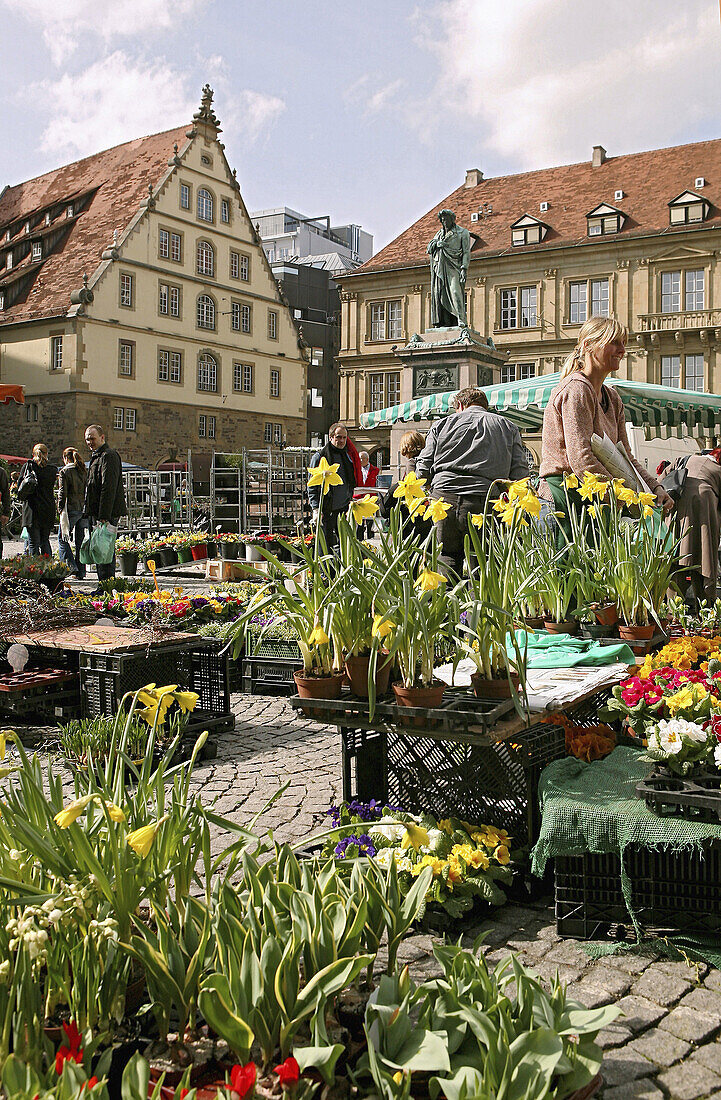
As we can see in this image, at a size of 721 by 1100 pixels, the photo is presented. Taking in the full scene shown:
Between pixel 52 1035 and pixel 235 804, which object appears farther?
pixel 235 804

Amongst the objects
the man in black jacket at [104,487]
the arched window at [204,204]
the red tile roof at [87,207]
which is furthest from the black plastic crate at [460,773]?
the arched window at [204,204]

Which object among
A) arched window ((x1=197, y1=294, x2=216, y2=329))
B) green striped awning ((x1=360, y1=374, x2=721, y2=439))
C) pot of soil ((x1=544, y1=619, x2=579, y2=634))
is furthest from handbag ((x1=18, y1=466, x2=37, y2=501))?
arched window ((x1=197, y1=294, x2=216, y2=329))

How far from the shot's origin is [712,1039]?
2477 mm

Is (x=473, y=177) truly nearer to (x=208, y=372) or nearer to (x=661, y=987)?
(x=208, y=372)

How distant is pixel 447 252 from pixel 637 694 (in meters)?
14.5

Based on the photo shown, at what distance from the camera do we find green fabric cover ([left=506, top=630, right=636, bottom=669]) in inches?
156

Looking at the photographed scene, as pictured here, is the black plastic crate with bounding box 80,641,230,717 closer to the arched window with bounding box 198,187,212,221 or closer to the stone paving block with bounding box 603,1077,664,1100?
the stone paving block with bounding box 603,1077,664,1100

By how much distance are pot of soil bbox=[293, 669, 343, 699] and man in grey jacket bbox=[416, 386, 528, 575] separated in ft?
11.0

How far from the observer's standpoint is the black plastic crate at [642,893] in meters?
2.94

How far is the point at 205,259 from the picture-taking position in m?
41.3

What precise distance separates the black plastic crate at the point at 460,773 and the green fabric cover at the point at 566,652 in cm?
35

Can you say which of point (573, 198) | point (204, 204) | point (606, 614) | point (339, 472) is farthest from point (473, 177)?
point (606, 614)

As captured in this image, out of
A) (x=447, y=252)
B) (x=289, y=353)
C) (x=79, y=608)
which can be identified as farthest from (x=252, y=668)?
(x=289, y=353)

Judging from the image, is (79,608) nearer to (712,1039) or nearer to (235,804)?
(235,804)
